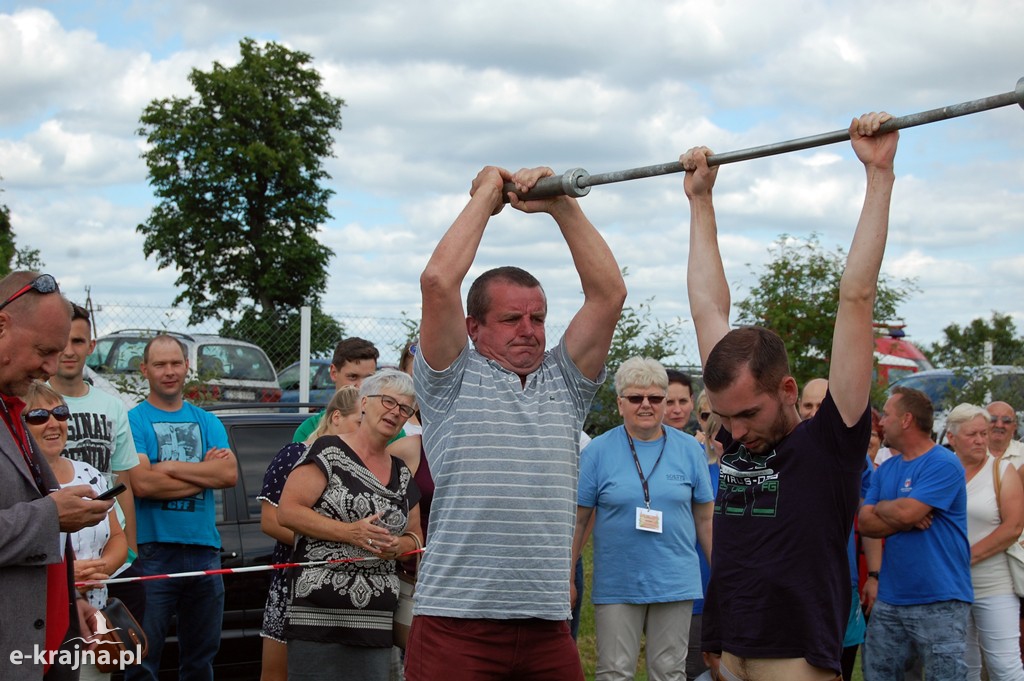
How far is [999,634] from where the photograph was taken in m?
6.75

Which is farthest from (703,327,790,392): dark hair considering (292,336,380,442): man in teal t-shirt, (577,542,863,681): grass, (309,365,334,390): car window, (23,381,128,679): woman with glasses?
(309,365,334,390): car window

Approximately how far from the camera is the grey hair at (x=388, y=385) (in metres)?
5.37

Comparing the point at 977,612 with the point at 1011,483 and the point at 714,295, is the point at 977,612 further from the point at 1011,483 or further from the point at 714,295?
the point at 714,295

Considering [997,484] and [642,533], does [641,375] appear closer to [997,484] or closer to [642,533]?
[642,533]

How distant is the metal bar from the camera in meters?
2.78

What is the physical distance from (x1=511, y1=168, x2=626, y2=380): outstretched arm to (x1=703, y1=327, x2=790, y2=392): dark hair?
0.56 metres

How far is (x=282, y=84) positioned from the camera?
40.9 meters

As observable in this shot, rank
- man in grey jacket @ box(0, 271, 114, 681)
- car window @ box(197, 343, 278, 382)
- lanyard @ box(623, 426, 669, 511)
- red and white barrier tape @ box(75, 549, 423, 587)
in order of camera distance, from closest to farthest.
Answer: man in grey jacket @ box(0, 271, 114, 681) → red and white barrier tape @ box(75, 549, 423, 587) → lanyard @ box(623, 426, 669, 511) → car window @ box(197, 343, 278, 382)

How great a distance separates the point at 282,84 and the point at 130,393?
33217 millimetres

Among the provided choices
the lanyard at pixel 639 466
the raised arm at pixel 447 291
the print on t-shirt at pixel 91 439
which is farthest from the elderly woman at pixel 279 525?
the raised arm at pixel 447 291

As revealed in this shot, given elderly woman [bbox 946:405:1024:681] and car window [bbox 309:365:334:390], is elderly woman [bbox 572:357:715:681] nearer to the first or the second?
elderly woman [bbox 946:405:1024:681]

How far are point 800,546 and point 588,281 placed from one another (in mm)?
1152

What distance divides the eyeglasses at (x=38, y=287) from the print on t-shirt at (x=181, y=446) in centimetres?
271

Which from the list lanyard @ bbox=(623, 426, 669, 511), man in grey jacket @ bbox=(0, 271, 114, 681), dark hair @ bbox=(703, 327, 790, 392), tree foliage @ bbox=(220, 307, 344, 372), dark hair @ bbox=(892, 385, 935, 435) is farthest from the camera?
tree foliage @ bbox=(220, 307, 344, 372)
